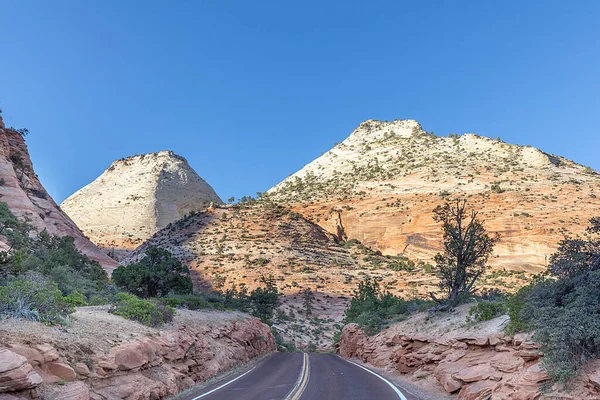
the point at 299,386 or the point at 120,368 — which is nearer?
the point at 120,368

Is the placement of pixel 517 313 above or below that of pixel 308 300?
above

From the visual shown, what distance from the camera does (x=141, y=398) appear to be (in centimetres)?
785

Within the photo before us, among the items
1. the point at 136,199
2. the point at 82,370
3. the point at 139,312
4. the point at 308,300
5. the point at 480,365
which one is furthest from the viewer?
the point at 136,199

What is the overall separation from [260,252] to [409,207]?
2671 cm

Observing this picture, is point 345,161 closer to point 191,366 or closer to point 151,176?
point 151,176

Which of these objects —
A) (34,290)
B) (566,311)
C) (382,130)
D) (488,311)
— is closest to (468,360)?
(488,311)

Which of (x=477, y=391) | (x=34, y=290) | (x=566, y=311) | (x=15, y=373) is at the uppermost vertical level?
(x=566, y=311)

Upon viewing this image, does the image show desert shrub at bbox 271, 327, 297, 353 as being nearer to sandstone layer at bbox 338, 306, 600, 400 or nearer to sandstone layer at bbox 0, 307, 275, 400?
sandstone layer at bbox 338, 306, 600, 400

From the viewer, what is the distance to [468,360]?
10.1 meters

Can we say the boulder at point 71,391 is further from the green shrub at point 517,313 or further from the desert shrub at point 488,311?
the desert shrub at point 488,311

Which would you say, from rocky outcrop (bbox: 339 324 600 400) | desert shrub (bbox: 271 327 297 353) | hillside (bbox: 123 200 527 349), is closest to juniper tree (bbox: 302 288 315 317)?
hillside (bbox: 123 200 527 349)

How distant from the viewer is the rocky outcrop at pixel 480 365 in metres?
6.57

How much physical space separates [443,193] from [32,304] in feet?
204

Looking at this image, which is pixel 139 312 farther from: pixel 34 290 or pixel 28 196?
pixel 28 196
